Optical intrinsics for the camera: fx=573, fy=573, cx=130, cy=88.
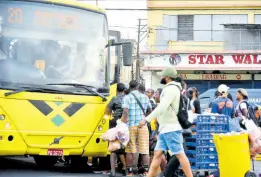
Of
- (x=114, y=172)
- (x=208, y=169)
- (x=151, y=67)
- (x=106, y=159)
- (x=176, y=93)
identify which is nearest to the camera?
(x=176, y=93)

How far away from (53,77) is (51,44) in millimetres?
689

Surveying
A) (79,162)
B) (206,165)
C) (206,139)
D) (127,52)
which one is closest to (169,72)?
(206,139)

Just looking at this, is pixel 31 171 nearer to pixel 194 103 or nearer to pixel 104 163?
pixel 104 163

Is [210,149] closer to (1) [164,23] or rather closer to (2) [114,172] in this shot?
(2) [114,172]

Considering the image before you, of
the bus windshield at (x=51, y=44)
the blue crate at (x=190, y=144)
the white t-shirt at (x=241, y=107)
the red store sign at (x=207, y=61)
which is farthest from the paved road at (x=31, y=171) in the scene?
the red store sign at (x=207, y=61)

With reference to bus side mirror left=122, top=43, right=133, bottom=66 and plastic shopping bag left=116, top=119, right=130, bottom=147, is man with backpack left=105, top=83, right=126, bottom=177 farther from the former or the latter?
bus side mirror left=122, top=43, right=133, bottom=66

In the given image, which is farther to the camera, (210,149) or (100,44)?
(100,44)

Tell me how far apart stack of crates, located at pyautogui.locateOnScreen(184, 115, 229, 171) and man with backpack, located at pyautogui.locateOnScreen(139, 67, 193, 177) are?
4.43 feet

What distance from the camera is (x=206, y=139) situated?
34.7 ft

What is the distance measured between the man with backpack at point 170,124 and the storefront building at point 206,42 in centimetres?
2567

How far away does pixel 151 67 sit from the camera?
1382 inches

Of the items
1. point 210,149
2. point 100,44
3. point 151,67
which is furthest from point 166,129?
point 151,67

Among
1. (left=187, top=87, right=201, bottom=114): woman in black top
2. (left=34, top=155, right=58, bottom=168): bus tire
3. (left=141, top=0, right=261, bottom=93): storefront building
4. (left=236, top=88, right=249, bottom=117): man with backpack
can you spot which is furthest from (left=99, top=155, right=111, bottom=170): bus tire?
(left=141, top=0, right=261, bottom=93): storefront building

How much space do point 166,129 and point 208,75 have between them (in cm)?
2717
